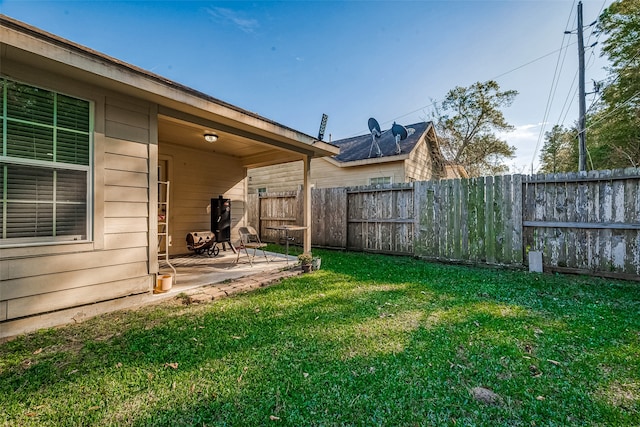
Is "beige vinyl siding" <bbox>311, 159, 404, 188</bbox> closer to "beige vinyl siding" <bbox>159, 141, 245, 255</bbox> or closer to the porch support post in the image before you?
"beige vinyl siding" <bbox>159, 141, 245, 255</bbox>

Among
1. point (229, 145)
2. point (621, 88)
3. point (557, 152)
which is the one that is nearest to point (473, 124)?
point (621, 88)

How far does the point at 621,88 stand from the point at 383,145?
32.6 feet

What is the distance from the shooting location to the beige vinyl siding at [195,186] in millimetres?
6277

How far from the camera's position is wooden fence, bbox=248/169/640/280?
432 centimetres

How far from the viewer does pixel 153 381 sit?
6.04 ft

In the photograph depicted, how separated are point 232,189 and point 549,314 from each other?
6.96 m

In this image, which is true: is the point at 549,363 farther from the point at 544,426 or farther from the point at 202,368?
the point at 202,368

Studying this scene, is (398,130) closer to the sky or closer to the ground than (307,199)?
closer to the sky

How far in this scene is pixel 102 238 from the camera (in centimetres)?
294

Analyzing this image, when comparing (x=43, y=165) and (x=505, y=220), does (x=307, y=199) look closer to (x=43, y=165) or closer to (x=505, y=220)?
(x=43, y=165)

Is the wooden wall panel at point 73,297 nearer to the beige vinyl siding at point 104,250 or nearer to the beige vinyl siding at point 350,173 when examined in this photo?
the beige vinyl siding at point 104,250

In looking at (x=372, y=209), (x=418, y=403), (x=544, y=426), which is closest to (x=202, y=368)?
(x=418, y=403)

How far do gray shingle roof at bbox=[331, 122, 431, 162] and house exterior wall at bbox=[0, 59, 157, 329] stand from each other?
7.64 metres

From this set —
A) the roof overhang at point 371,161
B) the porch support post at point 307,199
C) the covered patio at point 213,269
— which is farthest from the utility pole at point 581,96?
the covered patio at point 213,269
